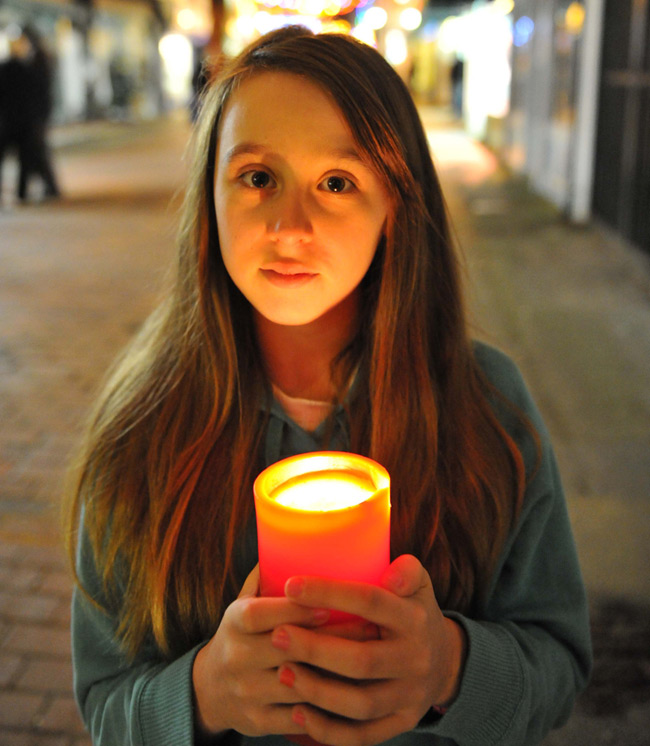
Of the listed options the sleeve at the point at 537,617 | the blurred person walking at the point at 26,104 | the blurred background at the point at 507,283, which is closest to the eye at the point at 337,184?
the blurred background at the point at 507,283

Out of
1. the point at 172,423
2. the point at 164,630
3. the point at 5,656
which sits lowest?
the point at 5,656

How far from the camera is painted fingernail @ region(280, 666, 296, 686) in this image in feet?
2.96

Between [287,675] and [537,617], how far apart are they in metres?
0.56

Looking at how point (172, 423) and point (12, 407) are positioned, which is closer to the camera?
point (172, 423)

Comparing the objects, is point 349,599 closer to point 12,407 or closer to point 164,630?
point 164,630

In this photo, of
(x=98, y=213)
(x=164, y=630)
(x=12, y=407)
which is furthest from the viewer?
(x=98, y=213)

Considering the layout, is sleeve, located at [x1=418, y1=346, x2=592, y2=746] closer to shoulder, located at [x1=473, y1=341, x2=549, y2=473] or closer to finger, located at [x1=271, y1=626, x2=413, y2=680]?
shoulder, located at [x1=473, y1=341, x2=549, y2=473]

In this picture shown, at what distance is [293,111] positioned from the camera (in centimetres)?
114

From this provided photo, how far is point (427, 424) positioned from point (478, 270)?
6680 mm

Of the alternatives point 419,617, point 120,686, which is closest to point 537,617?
point 419,617

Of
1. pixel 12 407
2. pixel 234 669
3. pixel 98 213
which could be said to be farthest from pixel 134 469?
pixel 98 213

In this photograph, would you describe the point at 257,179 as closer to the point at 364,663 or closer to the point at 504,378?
the point at 504,378

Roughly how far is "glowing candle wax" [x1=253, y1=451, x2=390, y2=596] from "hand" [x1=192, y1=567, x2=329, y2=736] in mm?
31

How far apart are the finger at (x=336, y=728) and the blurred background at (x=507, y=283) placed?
2.92ft
